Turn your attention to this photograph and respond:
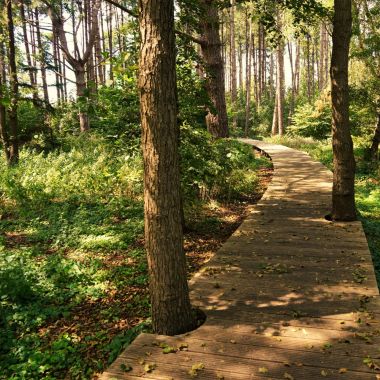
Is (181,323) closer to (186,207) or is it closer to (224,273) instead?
(224,273)

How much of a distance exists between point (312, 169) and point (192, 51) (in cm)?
763

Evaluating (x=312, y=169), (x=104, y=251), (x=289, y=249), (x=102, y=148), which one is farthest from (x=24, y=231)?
(x=312, y=169)

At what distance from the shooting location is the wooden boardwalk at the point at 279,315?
118 inches

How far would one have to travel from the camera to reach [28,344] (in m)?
4.04

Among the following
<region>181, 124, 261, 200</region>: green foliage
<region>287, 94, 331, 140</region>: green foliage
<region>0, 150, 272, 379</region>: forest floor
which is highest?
<region>287, 94, 331, 140</region>: green foliage

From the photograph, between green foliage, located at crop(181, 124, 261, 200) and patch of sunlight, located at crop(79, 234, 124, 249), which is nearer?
patch of sunlight, located at crop(79, 234, 124, 249)

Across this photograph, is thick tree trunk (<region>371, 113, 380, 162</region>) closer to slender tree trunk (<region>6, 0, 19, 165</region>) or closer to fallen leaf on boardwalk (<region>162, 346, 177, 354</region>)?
slender tree trunk (<region>6, 0, 19, 165</region>)

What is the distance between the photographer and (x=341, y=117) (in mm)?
6812

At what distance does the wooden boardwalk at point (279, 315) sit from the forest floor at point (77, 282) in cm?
67

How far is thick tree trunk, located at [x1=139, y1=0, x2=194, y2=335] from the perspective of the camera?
10.6 ft

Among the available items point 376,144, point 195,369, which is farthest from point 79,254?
point 376,144

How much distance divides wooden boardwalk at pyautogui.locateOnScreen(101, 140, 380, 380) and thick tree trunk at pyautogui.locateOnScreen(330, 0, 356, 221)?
50 cm

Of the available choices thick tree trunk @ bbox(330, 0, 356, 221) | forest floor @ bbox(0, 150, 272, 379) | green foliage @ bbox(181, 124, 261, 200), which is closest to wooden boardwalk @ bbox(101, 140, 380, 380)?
thick tree trunk @ bbox(330, 0, 356, 221)

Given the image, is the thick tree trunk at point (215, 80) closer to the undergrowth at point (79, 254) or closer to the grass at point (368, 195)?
the undergrowth at point (79, 254)
